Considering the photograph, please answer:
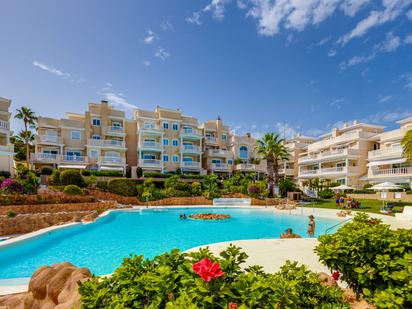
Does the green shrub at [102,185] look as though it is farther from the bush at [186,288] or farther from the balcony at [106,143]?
the bush at [186,288]

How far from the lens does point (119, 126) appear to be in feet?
133

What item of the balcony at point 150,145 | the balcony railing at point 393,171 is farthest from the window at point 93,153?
the balcony railing at point 393,171

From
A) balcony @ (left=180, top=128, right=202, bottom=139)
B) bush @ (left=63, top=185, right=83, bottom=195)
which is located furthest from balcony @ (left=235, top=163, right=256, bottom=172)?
bush @ (left=63, top=185, right=83, bottom=195)

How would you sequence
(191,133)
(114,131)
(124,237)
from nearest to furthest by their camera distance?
(124,237) < (114,131) < (191,133)

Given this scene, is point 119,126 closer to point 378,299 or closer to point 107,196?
point 107,196

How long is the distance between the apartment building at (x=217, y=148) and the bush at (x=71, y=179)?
24.1m

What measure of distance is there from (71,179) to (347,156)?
138 ft

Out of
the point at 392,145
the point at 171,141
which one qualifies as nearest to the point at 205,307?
the point at 171,141

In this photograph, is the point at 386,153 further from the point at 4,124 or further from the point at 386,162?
the point at 4,124

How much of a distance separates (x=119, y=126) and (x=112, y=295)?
136ft

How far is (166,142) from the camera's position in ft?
139

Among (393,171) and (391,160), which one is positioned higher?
(391,160)

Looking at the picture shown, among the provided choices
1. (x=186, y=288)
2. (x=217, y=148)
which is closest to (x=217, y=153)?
(x=217, y=148)

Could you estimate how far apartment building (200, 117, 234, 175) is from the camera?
45.0m
